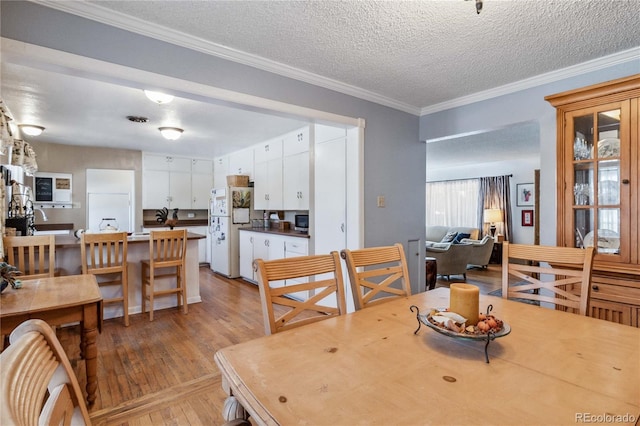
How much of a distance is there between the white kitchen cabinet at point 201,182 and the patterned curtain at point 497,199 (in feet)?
21.0

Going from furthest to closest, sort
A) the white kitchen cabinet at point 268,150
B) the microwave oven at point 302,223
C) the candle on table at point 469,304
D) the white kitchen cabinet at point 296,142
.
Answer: the white kitchen cabinet at point 268,150 → the microwave oven at point 302,223 → the white kitchen cabinet at point 296,142 → the candle on table at point 469,304

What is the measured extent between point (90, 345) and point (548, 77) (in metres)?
3.91

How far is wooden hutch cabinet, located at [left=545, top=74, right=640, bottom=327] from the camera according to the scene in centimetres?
204

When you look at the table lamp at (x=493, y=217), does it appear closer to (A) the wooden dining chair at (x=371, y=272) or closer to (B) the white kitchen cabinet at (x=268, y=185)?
(B) the white kitchen cabinet at (x=268, y=185)

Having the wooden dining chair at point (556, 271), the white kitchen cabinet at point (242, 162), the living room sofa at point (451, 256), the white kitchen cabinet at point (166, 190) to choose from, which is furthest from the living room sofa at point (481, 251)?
the white kitchen cabinet at point (166, 190)

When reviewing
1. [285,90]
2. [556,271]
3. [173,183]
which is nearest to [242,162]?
[173,183]

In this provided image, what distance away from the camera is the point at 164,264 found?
3537 mm

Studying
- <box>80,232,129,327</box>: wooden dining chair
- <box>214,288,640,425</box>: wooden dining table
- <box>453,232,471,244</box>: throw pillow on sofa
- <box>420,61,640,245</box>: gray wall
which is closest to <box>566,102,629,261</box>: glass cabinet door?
<box>420,61,640,245</box>: gray wall

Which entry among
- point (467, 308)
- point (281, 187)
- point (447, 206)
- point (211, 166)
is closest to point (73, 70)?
point (467, 308)

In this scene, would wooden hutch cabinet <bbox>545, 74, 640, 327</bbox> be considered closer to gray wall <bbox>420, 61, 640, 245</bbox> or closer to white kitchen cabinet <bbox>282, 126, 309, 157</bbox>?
gray wall <bbox>420, 61, 640, 245</bbox>

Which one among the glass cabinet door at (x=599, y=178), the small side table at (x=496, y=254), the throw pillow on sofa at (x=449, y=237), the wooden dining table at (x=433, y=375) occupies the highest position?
the glass cabinet door at (x=599, y=178)

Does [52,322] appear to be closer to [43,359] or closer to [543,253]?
[43,359]

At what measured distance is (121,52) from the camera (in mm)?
1887

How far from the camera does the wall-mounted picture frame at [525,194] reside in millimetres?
6957
